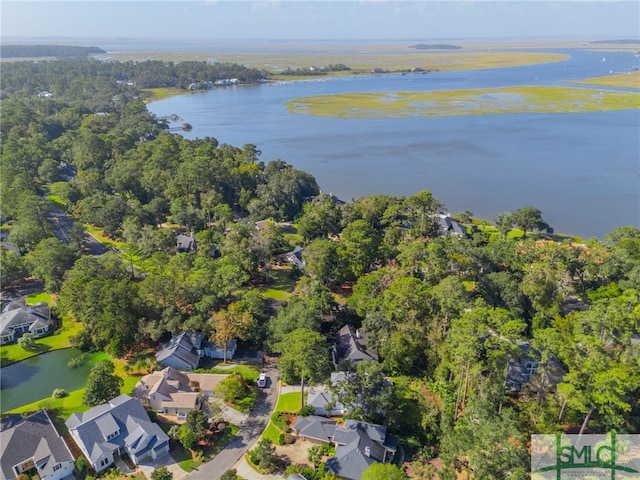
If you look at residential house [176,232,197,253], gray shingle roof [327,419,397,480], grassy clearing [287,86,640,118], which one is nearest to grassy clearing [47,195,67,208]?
residential house [176,232,197,253]

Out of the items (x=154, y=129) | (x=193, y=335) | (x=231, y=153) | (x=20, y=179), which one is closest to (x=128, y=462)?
(x=193, y=335)

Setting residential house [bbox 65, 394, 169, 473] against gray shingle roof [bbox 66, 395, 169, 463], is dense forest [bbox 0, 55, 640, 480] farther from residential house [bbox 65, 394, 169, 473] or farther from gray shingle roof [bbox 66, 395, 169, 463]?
residential house [bbox 65, 394, 169, 473]

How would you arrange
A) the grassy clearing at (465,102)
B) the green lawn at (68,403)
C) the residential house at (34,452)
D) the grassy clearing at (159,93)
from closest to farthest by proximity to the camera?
the residential house at (34,452) < the green lawn at (68,403) < the grassy clearing at (465,102) < the grassy clearing at (159,93)

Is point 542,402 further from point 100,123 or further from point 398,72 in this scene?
point 398,72

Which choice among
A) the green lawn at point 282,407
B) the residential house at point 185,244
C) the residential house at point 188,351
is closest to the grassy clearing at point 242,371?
the residential house at point 188,351

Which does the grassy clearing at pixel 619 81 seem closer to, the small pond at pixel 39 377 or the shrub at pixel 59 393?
the small pond at pixel 39 377
